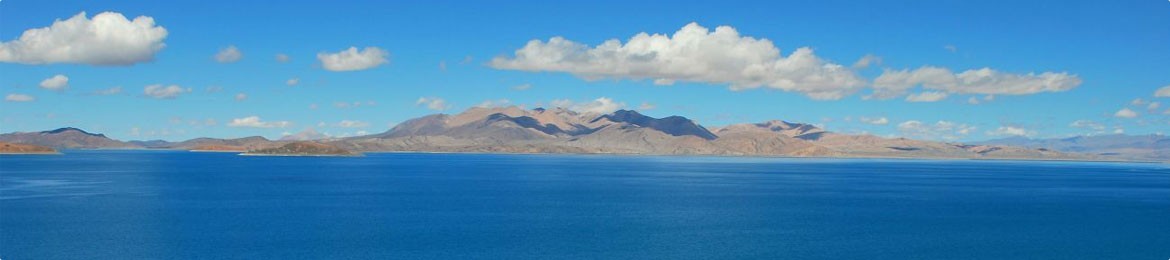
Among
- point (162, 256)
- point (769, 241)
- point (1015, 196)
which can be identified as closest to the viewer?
point (162, 256)

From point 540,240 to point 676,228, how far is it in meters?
10.8

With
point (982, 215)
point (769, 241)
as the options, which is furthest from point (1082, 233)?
point (769, 241)

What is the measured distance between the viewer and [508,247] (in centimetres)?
5484

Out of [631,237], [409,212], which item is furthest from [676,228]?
[409,212]

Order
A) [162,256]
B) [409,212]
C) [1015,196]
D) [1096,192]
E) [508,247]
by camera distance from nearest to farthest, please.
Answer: [162,256] < [508,247] < [409,212] < [1015,196] < [1096,192]

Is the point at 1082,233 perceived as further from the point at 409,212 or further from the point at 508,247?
the point at 409,212

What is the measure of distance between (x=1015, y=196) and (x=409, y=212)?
65619 mm

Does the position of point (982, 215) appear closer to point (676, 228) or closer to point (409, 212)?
point (676, 228)

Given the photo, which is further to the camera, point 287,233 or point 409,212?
point 409,212

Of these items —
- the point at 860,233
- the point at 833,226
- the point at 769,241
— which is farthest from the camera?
the point at 833,226

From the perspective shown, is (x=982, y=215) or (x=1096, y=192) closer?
(x=982, y=215)

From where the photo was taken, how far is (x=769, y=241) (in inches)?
2299

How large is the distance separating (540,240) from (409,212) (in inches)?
802

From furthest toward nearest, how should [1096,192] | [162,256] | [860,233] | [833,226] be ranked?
[1096,192], [833,226], [860,233], [162,256]
